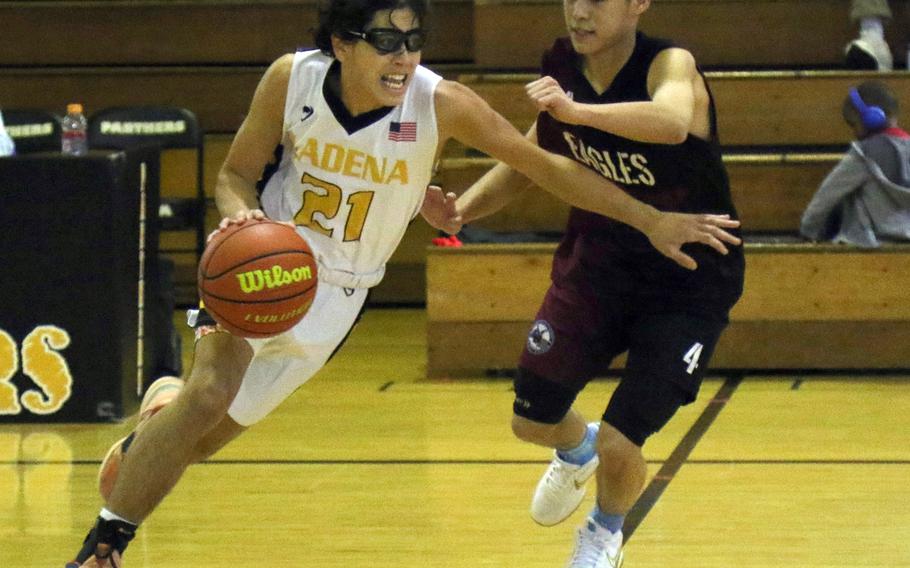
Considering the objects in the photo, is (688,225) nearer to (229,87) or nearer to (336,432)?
(336,432)

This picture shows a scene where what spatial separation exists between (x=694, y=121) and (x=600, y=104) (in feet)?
0.90

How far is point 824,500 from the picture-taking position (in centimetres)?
521

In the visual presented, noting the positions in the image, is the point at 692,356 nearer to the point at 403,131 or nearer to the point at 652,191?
the point at 652,191

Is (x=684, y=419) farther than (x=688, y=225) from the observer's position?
Yes

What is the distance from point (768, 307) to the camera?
7.56 meters

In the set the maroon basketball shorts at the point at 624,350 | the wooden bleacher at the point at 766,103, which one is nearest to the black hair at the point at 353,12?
the maroon basketball shorts at the point at 624,350

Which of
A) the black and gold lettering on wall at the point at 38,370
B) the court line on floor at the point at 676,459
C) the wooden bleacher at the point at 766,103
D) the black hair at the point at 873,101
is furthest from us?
the wooden bleacher at the point at 766,103

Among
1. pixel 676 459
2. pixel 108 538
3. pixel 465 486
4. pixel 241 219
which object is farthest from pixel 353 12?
pixel 676 459

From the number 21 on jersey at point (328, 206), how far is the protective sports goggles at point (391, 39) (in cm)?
39

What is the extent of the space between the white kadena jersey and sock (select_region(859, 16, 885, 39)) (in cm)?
555

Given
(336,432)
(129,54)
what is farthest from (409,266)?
(336,432)

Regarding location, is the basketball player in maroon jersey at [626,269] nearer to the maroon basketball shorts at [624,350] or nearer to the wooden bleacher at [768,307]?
the maroon basketball shorts at [624,350]

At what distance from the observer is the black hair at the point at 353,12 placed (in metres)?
3.87

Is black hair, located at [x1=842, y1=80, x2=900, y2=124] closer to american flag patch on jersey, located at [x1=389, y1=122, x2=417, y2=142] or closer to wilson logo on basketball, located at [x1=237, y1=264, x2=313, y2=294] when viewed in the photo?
american flag patch on jersey, located at [x1=389, y1=122, x2=417, y2=142]
